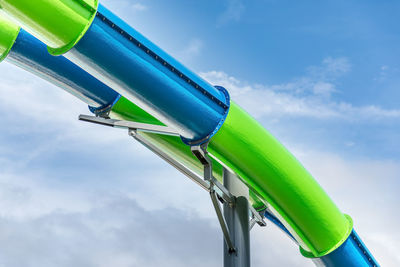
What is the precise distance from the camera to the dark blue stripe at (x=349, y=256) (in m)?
7.83

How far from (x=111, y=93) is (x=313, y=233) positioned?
11.2ft

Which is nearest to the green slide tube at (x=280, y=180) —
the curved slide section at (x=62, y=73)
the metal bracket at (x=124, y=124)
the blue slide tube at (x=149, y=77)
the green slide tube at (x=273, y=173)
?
the green slide tube at (x=273, y=173)

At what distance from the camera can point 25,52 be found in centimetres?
718

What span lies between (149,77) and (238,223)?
2737 mm

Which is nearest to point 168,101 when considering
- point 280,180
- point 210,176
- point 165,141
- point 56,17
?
point 210,176

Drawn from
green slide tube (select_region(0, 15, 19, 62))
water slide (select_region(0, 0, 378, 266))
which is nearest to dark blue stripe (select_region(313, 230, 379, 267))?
water slide (select_region(0, 0, 378, 266))

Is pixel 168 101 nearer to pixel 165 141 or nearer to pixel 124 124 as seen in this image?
pixel 124 124

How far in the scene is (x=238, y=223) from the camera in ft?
25.3

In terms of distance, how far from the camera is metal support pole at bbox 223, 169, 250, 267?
7.47m

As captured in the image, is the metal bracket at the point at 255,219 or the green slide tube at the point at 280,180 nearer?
the green slide tube at the point at 280,180

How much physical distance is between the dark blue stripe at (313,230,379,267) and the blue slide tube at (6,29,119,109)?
150 inches

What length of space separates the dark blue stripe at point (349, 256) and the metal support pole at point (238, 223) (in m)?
1.19

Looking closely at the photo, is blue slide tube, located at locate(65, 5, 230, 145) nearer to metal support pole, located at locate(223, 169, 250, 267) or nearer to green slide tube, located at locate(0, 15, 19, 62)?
metal support pole, located at locate(223, 169, 250, 267)

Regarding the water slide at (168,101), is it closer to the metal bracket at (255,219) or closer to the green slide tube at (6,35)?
the green slide tube at (6,35)
